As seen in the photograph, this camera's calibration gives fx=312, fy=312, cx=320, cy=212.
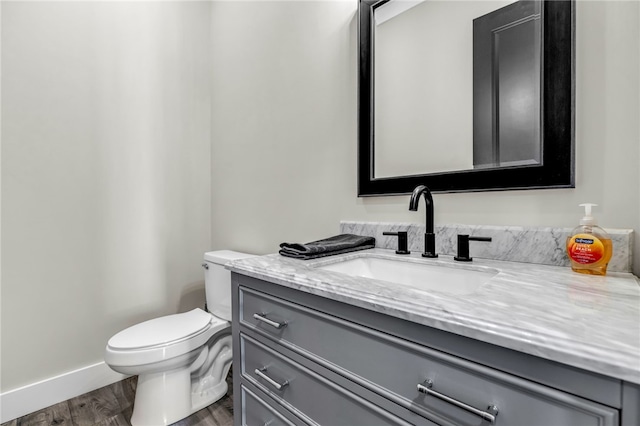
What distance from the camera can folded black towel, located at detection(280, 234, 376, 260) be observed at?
1.07m

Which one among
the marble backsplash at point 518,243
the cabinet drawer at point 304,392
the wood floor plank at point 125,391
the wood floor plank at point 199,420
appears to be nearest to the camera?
the cabinet drawer at point 304,392

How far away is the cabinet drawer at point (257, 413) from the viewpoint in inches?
36.4

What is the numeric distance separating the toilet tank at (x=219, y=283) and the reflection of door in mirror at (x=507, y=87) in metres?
1.31

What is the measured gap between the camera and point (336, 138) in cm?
149

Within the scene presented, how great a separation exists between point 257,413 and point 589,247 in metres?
1.06

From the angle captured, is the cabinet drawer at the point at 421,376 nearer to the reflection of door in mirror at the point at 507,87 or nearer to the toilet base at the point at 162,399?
the reflection of door in mirror at the point at 507,87

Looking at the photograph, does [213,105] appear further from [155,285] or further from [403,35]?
[403,35]

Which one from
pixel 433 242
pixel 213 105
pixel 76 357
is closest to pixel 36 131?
pixel 213 105

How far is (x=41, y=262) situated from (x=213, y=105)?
1395mm

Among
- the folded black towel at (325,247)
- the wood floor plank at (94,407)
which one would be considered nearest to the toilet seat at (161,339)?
the wood floor plank at (94,407)

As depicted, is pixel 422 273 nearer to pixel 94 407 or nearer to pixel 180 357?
pixel 180 357

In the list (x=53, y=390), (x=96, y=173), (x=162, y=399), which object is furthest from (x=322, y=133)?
(x=53, y=390)

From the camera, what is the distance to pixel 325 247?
43.6 inches

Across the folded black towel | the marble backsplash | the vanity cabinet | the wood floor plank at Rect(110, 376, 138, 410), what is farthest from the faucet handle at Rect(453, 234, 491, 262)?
the wood floor plank at Rect(110, 376, 138, 410)
